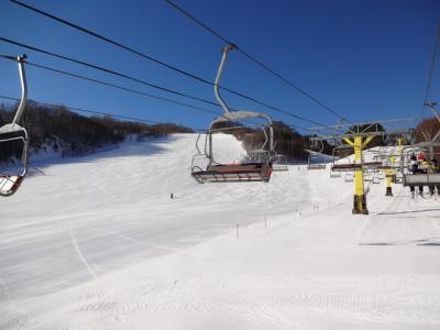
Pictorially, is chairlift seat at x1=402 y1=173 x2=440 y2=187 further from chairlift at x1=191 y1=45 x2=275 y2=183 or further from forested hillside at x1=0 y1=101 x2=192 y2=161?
forested hillside at x1=0 y1=101 x2=192 y2=161

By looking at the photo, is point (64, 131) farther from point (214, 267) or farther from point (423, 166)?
point (423, 166)

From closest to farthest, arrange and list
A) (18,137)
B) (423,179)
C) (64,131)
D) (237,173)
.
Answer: (18,137)
(237,173)
(423,179)
(64,131)

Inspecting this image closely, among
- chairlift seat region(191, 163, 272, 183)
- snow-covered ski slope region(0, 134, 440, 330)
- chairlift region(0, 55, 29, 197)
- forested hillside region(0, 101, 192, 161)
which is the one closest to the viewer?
chairlift region(0, 55, 29, 197)

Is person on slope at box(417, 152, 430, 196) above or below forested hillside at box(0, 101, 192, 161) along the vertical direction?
below

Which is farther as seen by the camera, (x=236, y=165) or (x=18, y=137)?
(x=236, y=165)

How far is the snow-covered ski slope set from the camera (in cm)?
816

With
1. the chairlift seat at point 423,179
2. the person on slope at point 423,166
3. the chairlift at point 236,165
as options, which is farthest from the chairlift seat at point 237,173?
the person on slope at point 423,166

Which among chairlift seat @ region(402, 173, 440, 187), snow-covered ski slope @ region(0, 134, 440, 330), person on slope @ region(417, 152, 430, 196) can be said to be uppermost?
person on slope @ region(417, 152, 430, 196)

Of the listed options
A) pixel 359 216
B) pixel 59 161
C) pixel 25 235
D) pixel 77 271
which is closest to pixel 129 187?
pixel 59 161

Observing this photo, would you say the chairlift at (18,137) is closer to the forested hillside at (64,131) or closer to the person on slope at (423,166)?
the person on slope at (423,166)

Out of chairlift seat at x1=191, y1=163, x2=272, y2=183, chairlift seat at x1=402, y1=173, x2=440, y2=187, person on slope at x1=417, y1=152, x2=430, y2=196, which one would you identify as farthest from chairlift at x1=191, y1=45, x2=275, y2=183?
person on slope at x1=417, y1=152, x2=430, y2=196

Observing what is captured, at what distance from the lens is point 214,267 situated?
12.5 meters

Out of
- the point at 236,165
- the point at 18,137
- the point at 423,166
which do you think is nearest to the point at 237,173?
the point at 236,165

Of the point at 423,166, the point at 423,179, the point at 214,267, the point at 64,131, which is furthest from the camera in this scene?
the point at 64,131
